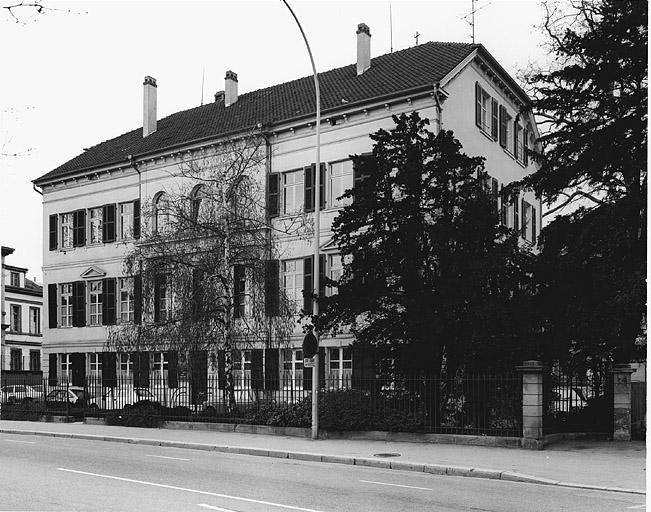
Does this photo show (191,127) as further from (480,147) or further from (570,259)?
(570,259)

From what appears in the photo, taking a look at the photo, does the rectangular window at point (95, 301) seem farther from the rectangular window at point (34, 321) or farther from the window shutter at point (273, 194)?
the rectangular window at point (34, 321)

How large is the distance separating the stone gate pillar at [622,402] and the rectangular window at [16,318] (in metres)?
73.6

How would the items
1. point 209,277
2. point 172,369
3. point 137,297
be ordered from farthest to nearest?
point 137,297
point 209,277
point 172,369

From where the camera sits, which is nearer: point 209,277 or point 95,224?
point 209,277

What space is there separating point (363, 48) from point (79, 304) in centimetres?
1972

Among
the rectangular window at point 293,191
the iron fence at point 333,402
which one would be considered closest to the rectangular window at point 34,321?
the rectangular window at point 293,191

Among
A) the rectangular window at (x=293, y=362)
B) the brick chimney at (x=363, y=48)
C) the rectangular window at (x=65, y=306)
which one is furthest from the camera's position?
the rectangular window at (x=65, y=306)

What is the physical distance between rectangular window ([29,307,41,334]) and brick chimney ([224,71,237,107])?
5110 centimetres

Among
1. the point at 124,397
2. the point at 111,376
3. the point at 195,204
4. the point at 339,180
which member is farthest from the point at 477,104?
the point at 124,397

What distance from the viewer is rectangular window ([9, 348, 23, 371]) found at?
267ft

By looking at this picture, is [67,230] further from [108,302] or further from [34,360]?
[34,360]

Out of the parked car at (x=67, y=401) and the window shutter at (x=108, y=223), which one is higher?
the window shutter at (x=108, y=223)

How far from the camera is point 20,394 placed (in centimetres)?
3400

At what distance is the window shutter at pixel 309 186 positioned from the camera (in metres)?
34.2
